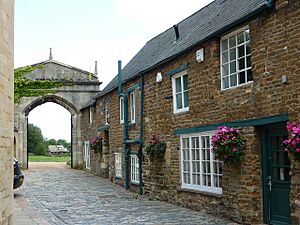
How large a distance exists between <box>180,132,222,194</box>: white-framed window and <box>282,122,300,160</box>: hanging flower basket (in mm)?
3289

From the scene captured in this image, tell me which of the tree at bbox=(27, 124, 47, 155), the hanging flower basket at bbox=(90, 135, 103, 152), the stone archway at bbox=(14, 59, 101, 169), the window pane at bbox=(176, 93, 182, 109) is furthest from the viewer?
the tree at bbox=(27, 124, 47, 155)

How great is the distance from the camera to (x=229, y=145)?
404 inches

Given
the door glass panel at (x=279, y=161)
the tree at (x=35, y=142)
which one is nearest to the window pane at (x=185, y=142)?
the door glass panel at (x=279, y=161)

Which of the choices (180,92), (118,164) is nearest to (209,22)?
(180,92)

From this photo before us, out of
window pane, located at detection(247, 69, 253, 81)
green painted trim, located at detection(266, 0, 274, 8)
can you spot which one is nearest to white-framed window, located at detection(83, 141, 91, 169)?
window pane, located at detection(247, 69, 253, 81)

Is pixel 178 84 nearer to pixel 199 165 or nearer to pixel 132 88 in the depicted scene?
pixel 199 165

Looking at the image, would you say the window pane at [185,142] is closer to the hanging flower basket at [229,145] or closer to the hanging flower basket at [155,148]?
the hanging flower basket at [155,148]

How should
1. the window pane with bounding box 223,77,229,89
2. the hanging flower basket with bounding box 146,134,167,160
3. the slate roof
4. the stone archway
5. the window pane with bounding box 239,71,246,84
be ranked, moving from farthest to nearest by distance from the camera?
the stone archway < the hanging flower basket with bounding box 146,134,167,160 < the window pane with bounding box 223,77,229,89 < the window pane with bounding box 239,71,246,84 < the slate roof

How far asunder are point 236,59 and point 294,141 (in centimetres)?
321

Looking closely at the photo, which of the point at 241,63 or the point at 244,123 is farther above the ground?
the point at 241,63

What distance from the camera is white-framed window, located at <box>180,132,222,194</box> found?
11742 millimetres

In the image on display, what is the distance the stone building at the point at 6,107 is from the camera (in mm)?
7742

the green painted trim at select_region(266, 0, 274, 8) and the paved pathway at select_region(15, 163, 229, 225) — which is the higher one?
the green painted trim at select_region(266, 0, 274, 8)

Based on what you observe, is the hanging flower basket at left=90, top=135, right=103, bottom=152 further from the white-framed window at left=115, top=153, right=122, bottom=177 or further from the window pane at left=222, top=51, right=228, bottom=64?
the window pane at left=222, top=51, right=228, bottom=64
